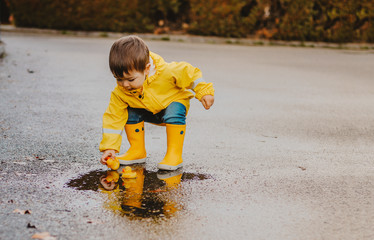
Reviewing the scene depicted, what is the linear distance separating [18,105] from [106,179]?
112 inches

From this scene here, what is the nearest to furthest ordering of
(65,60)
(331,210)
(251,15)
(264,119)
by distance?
(331,210) → (264,119) → (65,60) → (251,15)

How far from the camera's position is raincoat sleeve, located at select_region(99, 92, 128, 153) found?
362 centimetres

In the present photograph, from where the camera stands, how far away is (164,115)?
3.79 meters

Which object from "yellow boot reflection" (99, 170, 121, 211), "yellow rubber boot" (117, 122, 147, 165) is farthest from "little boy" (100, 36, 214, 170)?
"yellow boot reflection" (99, 170, 121, 211)

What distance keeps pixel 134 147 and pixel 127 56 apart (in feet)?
2.34

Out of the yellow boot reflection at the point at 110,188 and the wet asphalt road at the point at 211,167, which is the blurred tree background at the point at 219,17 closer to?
the wet asphalt road at the point at 211,167

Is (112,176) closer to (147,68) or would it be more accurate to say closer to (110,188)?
(110,188)

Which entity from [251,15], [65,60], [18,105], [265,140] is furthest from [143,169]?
[251,15]

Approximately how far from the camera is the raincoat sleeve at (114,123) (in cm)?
362

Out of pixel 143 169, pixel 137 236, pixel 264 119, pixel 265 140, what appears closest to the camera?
pixel 137 236

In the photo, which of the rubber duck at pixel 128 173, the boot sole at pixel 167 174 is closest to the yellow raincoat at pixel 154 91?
the rubber duck at pixel 128 173

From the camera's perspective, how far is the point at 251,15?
611 inches

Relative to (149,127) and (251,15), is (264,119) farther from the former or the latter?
(251,15)

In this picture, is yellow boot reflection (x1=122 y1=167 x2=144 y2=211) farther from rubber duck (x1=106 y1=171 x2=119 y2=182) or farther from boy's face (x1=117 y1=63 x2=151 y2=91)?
boy's face (x1=117 y1=63 x2=151 y2=91)
